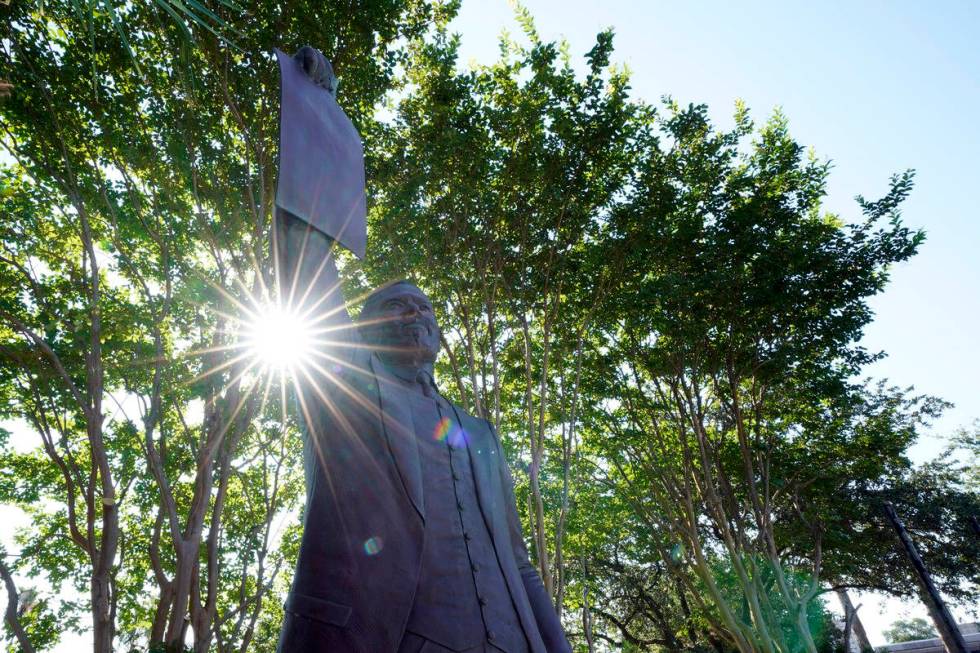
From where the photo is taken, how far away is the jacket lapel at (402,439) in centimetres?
184

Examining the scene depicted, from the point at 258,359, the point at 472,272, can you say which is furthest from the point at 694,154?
the point at 258,359

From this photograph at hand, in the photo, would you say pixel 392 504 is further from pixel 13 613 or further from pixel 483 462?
pixel 13 613

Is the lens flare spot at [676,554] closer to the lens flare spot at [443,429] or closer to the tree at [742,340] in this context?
the tree at [742,340]

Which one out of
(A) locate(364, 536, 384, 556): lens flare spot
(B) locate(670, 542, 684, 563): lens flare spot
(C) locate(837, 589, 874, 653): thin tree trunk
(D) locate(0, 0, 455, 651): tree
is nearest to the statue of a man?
(A) locate(364, 536, 384, 556): lens flare spot

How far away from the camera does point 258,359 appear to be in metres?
8.44

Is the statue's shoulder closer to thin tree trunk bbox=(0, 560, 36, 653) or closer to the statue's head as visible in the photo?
the statue's head

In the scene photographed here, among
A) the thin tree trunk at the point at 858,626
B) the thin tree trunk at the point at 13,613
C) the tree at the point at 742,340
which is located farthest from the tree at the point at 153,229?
the thin tree trunk at the point at 858,626

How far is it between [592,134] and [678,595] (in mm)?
18065

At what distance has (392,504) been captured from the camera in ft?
5.88

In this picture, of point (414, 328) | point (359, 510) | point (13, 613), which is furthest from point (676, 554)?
point (359, 510)

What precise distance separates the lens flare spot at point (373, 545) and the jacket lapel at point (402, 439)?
0.15 meters

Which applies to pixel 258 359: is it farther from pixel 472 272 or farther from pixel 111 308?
pixel 472 272

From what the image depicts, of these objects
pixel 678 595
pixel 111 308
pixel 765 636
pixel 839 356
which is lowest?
pixel 765 636

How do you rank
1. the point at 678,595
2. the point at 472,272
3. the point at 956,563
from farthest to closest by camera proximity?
the point at 678,595
the point at 956,563
the point at 472,272
